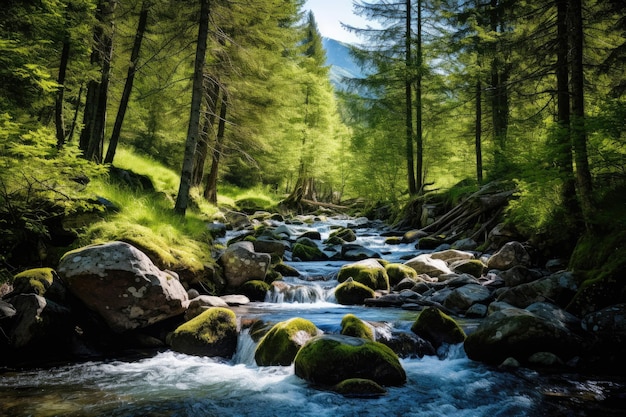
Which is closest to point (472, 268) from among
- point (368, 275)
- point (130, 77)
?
point (368, 275)

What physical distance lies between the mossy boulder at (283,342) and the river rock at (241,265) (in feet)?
12.0

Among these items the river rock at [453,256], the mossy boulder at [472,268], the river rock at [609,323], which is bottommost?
the river rock at [609,323]

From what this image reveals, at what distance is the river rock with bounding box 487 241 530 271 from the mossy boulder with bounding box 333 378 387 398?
7002 millimetres

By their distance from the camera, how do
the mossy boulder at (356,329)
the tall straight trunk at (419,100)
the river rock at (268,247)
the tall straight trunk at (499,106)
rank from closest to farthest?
the mossy boulder at (356,329) < the river rock at (268,247) < the tall straight trunk at (499,106) < the tall straight trunk at (419,100)

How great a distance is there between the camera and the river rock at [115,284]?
6422mm

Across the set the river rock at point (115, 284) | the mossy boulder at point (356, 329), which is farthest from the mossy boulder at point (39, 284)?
the mossy boulder at point (356, 329)

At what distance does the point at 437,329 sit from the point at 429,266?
478cm

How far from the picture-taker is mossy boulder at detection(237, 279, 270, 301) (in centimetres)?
952

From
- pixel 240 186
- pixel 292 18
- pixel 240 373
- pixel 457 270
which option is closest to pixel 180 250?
pixel 240 373

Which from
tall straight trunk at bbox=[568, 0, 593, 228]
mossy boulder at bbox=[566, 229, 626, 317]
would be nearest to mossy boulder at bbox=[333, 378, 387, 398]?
mossy boulder at bbox=[566, 229, 626, 317]

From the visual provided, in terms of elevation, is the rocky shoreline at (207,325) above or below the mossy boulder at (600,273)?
below

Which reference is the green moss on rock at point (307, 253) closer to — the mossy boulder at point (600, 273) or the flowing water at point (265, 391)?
the flowing water at point (265, 391)

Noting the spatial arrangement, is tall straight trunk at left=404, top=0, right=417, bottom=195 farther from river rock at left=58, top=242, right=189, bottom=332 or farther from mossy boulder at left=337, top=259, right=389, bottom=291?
river rock at left=58, top=242, right=189, bottom=332

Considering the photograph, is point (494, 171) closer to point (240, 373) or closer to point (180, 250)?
point (180, 250)
